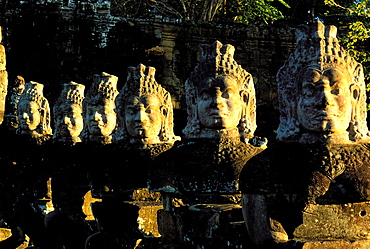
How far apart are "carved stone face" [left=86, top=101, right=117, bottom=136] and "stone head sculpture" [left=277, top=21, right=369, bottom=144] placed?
2966mm

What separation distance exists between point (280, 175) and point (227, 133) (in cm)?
120

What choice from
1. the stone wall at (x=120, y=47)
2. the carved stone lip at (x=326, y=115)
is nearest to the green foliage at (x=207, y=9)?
the stone wall at (x=120, y=47)

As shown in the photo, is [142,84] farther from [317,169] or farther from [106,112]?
[317,169]

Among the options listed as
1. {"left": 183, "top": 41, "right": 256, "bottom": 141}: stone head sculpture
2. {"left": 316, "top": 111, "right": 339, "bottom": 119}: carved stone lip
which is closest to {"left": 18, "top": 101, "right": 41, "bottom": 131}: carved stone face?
{"left": 183, "top": 41, "right": 256, "bottom": 141}: stone head sculpture

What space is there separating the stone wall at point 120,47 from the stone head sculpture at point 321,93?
992cm

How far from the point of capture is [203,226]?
3.79 meters

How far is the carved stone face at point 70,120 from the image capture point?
23.0 feet

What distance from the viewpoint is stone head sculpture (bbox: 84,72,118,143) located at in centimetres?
612

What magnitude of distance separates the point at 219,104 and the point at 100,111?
7.16 feet

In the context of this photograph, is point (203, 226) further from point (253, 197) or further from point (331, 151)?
point (331, 151)

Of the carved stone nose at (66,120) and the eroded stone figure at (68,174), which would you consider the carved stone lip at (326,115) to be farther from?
the carved stone nose at (66,120)

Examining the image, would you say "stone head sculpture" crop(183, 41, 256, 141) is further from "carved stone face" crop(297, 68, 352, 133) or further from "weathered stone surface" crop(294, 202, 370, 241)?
"weathered stone surface" crop(294, 202, 370, 241)

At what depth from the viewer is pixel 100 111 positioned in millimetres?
6145

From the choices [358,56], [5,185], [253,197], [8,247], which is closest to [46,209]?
[8,247]
